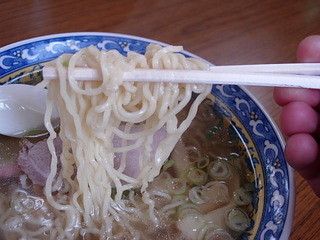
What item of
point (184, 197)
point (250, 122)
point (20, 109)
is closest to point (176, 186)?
point (184, 197)

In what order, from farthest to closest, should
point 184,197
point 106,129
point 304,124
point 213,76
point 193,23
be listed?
point 193,23
point 184,197
point 304,124
point 106,129
point 213,76

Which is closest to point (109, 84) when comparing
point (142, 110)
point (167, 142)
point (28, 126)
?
point (142, 110)

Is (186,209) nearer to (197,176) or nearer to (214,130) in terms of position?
(197,176)

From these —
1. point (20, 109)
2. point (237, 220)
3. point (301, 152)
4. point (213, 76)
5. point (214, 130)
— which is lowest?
point (237, 220)

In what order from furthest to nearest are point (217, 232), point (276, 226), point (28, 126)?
1. point (28, 126)
2. point (217, 232)
3. point (276, 226)

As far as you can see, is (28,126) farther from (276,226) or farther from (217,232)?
(276,226)

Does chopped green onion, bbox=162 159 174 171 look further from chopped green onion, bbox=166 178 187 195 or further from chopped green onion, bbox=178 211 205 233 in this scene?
chopped green onion, bbox=178 211 205 233
